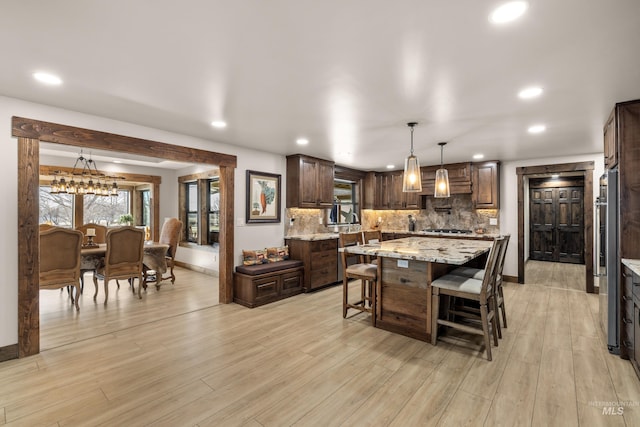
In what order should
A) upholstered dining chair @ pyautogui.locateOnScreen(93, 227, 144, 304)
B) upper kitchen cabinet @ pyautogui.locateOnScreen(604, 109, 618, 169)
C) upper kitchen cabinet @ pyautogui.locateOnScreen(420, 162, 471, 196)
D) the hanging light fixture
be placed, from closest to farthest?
upper kitchen cabinet @ pyautogui.locateOnScreen(604, 109, 618, 169)
the hanging light fixture
upholstered dining chair @ pyautogui.locateOnScreen(93, 227, 144, 304)
upper kitchen cabinet @ pyautogui.locateOnScreen(420, 162, 471, 196)

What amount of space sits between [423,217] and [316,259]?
10.3 ft

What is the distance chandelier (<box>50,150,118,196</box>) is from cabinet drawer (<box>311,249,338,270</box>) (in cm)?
393

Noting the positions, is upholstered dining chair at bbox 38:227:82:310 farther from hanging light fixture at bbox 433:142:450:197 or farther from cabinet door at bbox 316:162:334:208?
hanging light fixture at bbox 433:142:450:197

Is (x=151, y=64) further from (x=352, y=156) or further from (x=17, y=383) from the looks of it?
(x=352, y=156)

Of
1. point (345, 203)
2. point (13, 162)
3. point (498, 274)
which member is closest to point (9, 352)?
point (13, 162)

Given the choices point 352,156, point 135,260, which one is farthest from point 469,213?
point 135,260

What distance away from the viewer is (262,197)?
4.98 meters

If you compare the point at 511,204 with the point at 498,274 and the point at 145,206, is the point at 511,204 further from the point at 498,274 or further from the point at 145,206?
the point at 145,206

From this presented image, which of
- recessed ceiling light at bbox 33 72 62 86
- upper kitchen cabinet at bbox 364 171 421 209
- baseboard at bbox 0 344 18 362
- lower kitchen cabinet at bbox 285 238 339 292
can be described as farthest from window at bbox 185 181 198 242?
recessed ceiling light at bbox 33 72 62 86

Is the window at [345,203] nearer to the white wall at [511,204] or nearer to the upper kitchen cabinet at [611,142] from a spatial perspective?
the white wall at [511,204]

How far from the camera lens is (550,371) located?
250 cm

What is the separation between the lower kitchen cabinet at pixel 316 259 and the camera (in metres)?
4.98

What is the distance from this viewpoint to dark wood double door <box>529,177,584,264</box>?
761 centimetres

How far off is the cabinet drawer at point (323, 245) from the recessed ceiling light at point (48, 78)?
3.57m
